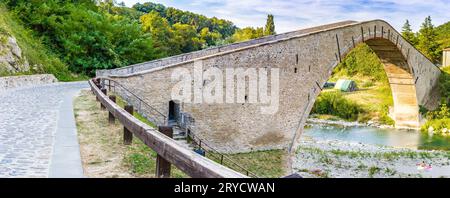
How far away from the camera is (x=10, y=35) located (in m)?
18.9

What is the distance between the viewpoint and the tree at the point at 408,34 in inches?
1647

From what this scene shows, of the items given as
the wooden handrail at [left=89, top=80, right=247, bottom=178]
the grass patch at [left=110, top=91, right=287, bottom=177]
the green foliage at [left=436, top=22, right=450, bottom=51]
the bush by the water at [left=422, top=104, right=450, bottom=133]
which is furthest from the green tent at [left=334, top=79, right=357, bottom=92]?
the wooden handrail at [left=89, top=80, right=247, bottom=178]

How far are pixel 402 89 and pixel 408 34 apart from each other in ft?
47.0

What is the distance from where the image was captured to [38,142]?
5.98m

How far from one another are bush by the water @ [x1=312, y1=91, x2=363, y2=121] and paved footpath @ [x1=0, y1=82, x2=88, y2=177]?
25511 millimetres

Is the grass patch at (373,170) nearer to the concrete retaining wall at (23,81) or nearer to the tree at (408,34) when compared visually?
the concrete retaining wall at (23,81)

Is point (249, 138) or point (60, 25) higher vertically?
point (60, 25)

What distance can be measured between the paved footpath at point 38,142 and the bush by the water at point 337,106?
25.5 meters

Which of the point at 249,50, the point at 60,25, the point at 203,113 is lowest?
the point at 203,113

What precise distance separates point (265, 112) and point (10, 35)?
36.8 feet

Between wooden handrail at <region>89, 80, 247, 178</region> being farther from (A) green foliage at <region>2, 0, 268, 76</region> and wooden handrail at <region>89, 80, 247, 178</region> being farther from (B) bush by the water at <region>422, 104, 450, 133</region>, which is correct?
(B) bush by the water at <region>422, 104, 450, 133</region>

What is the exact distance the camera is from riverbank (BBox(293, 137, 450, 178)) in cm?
1574

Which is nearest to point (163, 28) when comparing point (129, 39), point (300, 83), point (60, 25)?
point (129, 39)
